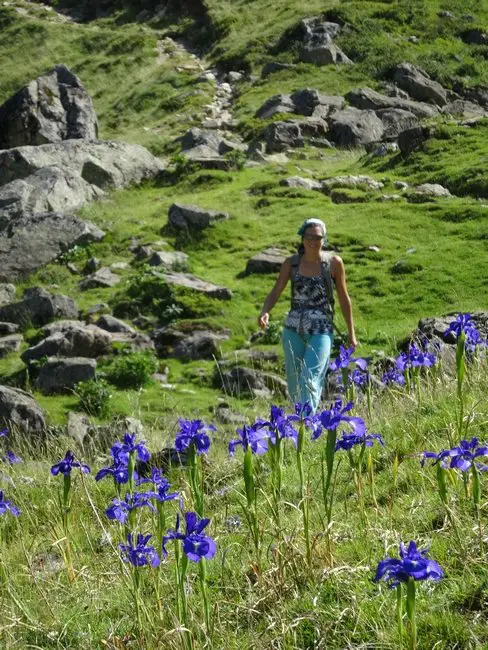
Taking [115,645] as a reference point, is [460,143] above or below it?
below

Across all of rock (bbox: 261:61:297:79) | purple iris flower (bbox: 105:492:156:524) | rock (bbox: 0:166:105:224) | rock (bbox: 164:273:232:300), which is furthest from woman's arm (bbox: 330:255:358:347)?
rock (bbox: 261:61:297:79)

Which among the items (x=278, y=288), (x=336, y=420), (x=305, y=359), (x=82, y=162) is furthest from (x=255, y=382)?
(x=82, y=162)

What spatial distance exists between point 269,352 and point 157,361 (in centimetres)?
194

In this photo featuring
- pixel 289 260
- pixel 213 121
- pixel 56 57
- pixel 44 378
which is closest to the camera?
pixel 289 260

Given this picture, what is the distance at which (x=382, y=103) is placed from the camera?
34.3m

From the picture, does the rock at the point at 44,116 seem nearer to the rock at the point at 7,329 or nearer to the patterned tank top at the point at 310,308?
the rock at the point at 7,329

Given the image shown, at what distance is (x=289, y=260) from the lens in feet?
26.8

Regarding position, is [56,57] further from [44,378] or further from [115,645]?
[115,645]

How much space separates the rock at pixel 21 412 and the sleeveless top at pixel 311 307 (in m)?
4.21

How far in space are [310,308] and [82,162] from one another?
19.7 m

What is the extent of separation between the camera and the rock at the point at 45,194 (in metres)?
22.3

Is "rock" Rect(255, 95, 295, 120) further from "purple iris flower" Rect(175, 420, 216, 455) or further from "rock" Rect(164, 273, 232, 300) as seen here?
"purple iris flower" Rect(175, 420, 216, 455)

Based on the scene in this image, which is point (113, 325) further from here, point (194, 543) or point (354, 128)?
point (354, 128)

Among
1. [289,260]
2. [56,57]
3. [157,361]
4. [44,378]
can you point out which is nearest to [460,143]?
[157,361]
